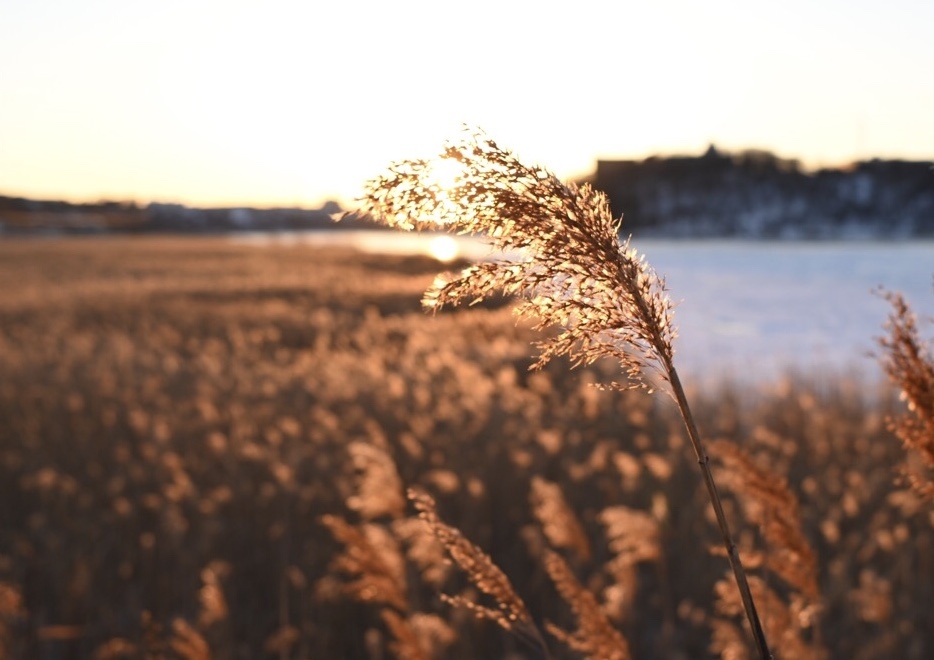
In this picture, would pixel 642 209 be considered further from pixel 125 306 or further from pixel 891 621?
pixel 891 621

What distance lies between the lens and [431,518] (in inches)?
51.1

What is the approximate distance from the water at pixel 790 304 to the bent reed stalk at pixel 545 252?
44mm

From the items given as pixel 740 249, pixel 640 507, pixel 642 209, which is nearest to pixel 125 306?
pixel 640 507

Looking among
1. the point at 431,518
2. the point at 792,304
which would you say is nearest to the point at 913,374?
the point at 431,518

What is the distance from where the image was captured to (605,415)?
7965mm

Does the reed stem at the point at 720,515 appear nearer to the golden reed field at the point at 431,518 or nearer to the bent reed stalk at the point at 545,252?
the bent reed stalk at the point at 545,252

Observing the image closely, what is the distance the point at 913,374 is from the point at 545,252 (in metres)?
0.51

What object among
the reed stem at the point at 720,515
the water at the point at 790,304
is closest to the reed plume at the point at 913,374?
the water at the point at 790,304

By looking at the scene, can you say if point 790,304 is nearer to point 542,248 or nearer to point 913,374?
point 913,374

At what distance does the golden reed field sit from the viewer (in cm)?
270

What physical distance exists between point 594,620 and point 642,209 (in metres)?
72.3

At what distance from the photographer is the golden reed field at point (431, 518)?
2701mm

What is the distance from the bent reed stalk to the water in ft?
0.15

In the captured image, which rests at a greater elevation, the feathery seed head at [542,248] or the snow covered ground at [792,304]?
the feathery seed head at [542,248]
